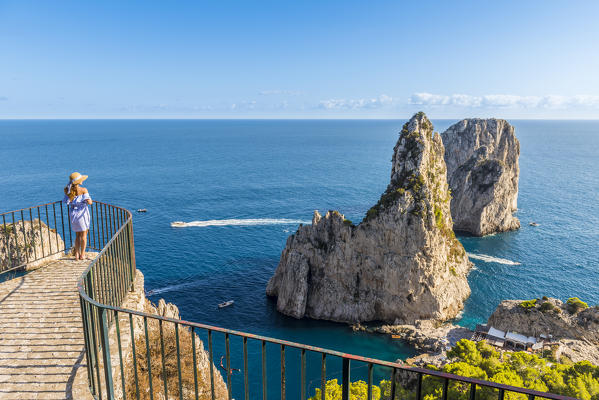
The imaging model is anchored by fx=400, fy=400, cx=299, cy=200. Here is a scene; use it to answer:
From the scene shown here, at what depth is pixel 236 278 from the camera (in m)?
52.6

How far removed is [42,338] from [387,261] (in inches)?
1612

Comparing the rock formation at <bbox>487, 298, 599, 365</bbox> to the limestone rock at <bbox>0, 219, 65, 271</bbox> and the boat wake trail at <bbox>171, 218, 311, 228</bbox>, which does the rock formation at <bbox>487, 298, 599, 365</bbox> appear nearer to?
the limestone rock at <bbox>0, 219, 65, 271</bbox>

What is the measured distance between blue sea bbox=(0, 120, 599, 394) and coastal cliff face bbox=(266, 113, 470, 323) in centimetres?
281

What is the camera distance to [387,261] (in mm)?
46000

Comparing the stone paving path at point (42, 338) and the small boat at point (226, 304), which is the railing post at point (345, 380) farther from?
the small boat at point (226, 304)

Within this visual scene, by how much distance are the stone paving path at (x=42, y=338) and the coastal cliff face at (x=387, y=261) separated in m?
37.1

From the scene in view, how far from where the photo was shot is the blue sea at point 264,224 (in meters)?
45.5

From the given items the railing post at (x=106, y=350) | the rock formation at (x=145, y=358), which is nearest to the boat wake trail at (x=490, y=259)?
the rock formation at (x=145, y=358)

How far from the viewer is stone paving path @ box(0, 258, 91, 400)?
684 centimetres

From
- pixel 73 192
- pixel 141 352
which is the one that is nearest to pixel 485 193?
pixel 73 192

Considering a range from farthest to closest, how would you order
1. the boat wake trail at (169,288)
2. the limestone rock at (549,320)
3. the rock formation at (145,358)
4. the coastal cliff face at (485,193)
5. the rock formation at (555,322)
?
the coastal cliff face at (485,193), the boat wake trail at (169,288), the limestone rock at (549,320), the rock formation at (555,322), the rock formation at (145,358)

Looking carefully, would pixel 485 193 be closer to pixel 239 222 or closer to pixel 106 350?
pixel 239 222

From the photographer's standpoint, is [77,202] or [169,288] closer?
[77,202]

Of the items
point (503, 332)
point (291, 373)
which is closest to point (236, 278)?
point (291, 373)
